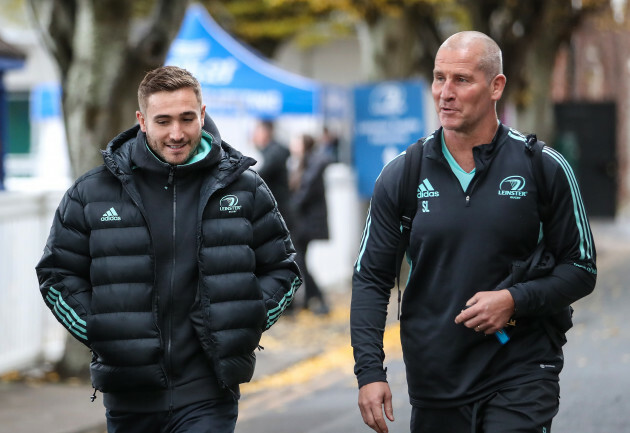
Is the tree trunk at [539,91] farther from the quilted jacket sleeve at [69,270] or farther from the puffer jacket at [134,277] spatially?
the quilted jacket sleeve at [69,270]

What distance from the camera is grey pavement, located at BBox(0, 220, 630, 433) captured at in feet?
25.1

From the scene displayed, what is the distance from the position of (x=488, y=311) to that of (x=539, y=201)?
1.48 ft

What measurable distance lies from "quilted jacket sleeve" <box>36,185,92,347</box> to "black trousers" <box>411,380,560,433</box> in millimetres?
1278

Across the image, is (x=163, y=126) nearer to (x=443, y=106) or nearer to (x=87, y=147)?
(x=443, y=106)

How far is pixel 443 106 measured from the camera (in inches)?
154

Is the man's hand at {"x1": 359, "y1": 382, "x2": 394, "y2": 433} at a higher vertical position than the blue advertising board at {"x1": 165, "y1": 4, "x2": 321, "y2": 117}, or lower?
lower

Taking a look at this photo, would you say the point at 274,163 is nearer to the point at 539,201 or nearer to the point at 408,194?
the point at 408,194

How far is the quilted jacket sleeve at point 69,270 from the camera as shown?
3977mm

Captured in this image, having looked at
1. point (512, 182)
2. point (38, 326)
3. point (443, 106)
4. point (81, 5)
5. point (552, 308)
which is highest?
point (81, 5)

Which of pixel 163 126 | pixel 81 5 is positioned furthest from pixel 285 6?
pixel 163 126

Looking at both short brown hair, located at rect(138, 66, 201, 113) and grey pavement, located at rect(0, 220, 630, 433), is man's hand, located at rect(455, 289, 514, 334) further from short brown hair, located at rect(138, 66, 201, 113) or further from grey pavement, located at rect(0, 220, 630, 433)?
grey pavement, located at rect(0, 220, 630, 433)

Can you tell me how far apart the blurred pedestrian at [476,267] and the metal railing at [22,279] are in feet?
19.6

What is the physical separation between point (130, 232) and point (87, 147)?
17.8 ft

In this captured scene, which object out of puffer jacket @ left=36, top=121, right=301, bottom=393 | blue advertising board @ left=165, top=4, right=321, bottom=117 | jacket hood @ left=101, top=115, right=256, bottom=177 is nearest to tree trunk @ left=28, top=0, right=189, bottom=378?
jacket hood @ left=101, top=115, right=256, bottom=177
